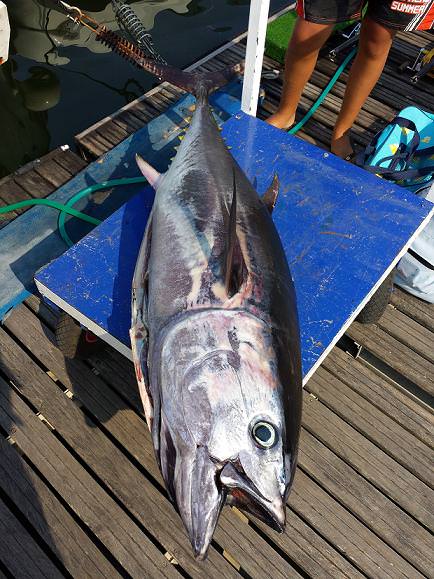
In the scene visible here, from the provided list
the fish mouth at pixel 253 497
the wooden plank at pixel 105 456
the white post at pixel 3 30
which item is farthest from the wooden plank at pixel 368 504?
the white post at pixel 3 30

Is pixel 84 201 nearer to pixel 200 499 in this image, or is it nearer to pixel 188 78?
pixel 188 78

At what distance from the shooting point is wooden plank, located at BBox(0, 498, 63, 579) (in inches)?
81.6

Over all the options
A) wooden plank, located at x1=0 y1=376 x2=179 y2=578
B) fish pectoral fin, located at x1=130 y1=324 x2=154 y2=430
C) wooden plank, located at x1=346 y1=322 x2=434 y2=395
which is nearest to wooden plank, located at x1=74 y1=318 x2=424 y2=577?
wooden plank, located at x1=0 y1=376 x2=179 y2=578

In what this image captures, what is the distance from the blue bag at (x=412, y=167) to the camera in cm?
289

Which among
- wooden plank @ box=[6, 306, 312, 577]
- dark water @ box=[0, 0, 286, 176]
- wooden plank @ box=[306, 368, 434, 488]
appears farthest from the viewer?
dark water @ box=[0, 0, 286, 176]

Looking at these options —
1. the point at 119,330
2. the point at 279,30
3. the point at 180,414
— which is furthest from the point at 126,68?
the point at 180,414

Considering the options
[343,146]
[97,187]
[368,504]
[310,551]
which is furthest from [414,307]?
[97,187]

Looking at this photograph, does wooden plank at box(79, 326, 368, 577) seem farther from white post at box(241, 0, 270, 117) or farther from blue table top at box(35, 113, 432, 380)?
white post at box(241, 0, 270, 117)

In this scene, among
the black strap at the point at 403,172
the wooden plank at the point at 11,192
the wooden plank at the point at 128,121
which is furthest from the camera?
the wooden plank at the point at 128,121

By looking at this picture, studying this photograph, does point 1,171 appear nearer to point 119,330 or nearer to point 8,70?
point 8,70

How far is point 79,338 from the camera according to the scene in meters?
2.51

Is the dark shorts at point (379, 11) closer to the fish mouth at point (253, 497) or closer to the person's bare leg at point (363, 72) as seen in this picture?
the person's bare leg at point (363, 72)

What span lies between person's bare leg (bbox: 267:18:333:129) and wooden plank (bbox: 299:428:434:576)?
2.47 metres

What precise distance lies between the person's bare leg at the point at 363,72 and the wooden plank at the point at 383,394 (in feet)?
5.87
